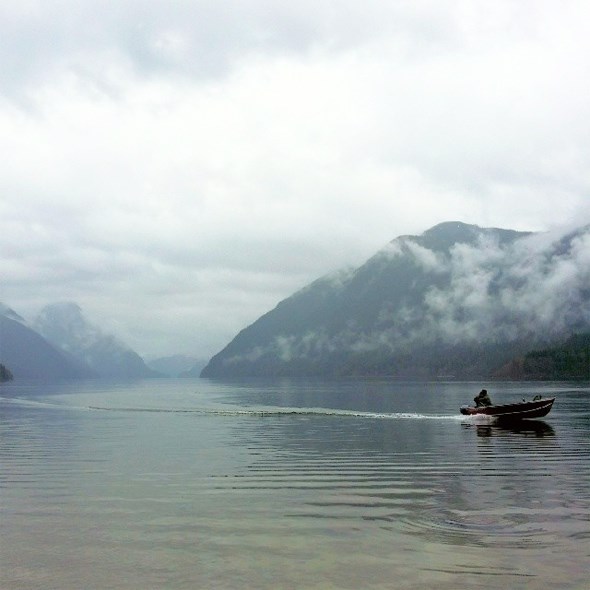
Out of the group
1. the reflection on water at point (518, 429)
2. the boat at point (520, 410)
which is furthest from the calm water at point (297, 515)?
the boat at point (520, 410)

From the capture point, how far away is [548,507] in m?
29.8

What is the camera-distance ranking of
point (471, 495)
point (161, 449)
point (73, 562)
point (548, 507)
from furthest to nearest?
point (161, 449)
point (471, 495)
point (548, 507)
point (73, 562)

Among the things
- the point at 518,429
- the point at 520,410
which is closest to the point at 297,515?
the point at 518,429

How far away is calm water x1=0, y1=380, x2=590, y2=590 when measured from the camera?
830 inches

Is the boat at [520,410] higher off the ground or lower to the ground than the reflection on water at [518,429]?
higher

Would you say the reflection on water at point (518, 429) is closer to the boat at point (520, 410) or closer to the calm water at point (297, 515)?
the boat at point (520, 410)

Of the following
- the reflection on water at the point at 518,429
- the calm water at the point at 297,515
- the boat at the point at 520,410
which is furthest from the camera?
the boat at the point at 520,410

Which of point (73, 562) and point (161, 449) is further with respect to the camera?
point (161, 449)

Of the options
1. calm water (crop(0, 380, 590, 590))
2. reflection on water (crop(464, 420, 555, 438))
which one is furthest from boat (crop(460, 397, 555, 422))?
calm water (crop(0, 380, 590, 590))

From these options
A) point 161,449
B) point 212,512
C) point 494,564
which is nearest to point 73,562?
point 212,512

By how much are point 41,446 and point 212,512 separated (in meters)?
35.3

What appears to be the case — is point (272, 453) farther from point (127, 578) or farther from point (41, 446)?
point (127, 578)

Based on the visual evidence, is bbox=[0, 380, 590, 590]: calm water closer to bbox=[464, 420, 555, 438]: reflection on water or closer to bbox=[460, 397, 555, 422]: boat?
bbox=[464, 420, 555, 438]: reflection on water

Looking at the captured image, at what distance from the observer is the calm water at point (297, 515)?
2108 centimetres
